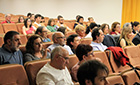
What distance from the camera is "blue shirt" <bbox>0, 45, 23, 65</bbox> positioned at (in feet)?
6.42

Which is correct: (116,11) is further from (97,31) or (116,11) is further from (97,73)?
(97,73)

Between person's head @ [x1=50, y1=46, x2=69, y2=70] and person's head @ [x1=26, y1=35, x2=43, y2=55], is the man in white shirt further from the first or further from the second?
person's head @ [x1=26, y1=35, x2=43, y2=55]

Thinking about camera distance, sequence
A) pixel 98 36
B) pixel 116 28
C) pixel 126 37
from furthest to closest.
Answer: pixel 116 28, pixel 126 37, pixel 98 36

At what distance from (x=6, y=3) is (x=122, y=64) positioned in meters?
7.70

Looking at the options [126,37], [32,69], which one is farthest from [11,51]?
[126,37]

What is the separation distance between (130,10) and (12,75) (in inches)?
324

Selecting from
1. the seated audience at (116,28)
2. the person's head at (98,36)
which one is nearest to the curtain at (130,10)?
the seated audience at (116,28)

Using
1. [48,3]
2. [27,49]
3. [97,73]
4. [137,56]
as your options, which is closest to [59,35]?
[27,49]

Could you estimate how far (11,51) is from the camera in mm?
2074

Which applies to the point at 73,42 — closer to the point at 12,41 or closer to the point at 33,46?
the point at 33,46

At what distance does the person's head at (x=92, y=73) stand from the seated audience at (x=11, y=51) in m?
1.16

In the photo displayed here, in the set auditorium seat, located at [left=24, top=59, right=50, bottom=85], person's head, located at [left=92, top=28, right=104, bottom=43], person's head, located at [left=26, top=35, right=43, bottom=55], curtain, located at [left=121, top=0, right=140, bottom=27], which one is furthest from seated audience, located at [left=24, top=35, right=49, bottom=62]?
curtain, located at [left=121, top=0, right=140, bottom=27]

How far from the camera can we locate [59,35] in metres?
2.67

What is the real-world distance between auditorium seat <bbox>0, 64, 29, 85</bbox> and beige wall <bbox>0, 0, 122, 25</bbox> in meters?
7.81
